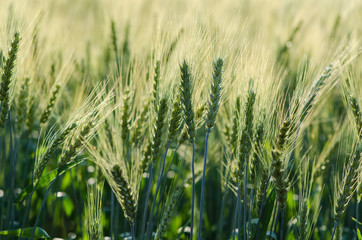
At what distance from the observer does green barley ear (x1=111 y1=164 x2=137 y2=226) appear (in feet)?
4.50

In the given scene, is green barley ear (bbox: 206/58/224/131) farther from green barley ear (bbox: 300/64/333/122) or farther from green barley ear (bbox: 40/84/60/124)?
green barley ear (bbox: 40/84/60/124)

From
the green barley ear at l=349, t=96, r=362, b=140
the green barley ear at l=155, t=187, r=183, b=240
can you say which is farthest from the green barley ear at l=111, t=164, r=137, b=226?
the green barley ear at l=349, t=96, r=362, b=140

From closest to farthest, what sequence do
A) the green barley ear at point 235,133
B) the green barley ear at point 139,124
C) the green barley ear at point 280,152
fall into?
the green barley ear at point 280,152
the green barley ear at point 235,133
the green barley ear at point 139,124

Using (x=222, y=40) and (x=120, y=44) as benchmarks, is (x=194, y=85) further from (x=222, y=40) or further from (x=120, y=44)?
(x=120, y=44)

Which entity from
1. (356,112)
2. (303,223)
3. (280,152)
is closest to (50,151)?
(280,152)

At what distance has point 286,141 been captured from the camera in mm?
1511

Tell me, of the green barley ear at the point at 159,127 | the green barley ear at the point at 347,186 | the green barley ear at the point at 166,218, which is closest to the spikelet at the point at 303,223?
the green barley ear at the point at 347,186

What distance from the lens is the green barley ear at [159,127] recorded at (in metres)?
1.56

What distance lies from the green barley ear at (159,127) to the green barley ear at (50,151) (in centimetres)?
31

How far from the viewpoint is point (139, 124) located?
6.17 ft

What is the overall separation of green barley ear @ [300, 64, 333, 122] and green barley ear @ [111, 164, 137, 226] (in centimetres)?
70

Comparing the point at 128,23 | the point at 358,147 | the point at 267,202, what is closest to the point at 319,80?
the point at 358,147

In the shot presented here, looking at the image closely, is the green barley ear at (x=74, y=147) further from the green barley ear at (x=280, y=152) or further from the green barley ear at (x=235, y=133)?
the green barley ear at (x=280, y=152)

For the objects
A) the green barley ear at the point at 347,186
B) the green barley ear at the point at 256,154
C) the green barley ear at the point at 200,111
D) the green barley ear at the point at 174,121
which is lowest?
the green barley ear at the point at 347,186
